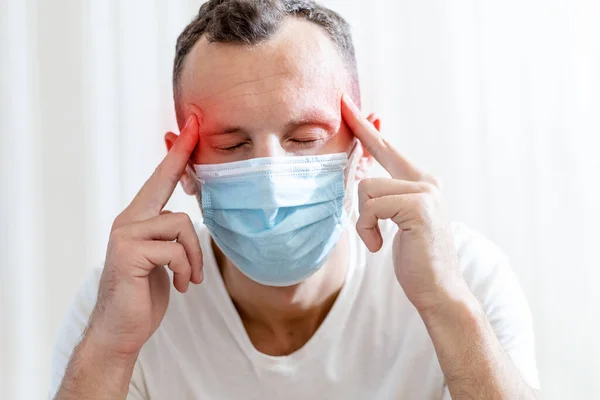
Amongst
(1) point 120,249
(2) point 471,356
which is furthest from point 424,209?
(1) point 120,249

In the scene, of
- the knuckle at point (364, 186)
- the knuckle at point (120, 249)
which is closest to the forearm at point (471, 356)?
the knuckle at point (364, 186)

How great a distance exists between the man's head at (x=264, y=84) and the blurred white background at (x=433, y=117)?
0.70 meters

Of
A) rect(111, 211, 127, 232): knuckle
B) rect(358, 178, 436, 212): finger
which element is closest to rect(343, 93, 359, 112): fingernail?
rect(358, 178, 436, 212): finger

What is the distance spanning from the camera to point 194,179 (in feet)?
5.92

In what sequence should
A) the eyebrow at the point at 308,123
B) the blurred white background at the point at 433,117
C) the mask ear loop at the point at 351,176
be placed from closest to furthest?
the eyebrow at the point at 308,123 < the mask ear loop at the point at 351,176 < the blurred white background at the point at 433,117

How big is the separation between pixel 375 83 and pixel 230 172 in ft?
3.13

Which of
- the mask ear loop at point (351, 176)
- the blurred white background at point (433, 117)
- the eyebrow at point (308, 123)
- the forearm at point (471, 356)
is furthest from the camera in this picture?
the blurred white background at point (433, 117)

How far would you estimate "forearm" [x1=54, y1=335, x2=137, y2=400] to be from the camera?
1655mm

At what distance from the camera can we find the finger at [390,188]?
159cm

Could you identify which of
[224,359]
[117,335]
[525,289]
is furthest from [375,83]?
[117,335]

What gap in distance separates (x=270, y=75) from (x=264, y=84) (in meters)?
0.03

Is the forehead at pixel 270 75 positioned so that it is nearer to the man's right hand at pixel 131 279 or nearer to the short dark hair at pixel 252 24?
the short dark hair at pixel 252 24

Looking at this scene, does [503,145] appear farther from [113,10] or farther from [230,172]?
[113,10]

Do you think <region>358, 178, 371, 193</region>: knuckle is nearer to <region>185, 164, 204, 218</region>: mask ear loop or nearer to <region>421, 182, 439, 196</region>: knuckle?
<region>421, 182, 439, 196</region>: knuckle
